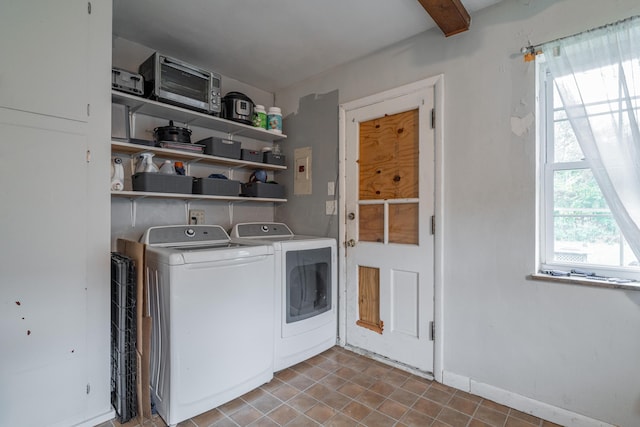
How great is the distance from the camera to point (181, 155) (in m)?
2.27

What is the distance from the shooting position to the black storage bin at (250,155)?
2611mm

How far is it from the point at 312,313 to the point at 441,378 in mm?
983

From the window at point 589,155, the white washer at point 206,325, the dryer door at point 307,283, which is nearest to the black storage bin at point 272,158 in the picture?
the dryer door at point 307,283

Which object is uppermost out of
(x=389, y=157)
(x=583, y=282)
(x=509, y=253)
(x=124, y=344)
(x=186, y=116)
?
(x=186, y=116)

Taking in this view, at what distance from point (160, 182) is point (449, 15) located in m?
2.12

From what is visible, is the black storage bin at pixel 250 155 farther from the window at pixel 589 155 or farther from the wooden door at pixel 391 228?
the window at pixel 589 155

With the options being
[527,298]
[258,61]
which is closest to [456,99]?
[527,298]

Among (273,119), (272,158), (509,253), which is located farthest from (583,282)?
(273,119)

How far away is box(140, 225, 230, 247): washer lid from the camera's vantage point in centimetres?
203

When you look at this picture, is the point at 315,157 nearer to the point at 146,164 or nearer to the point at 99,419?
the point at 146,164

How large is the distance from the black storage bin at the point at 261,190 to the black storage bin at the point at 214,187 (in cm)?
19

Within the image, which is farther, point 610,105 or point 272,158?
point 272,158

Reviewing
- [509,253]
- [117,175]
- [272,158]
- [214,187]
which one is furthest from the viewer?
[272,158]

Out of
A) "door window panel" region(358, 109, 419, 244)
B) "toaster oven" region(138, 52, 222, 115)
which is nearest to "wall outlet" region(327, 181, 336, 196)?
"door window panel" region(358, 109, 419, 244)
